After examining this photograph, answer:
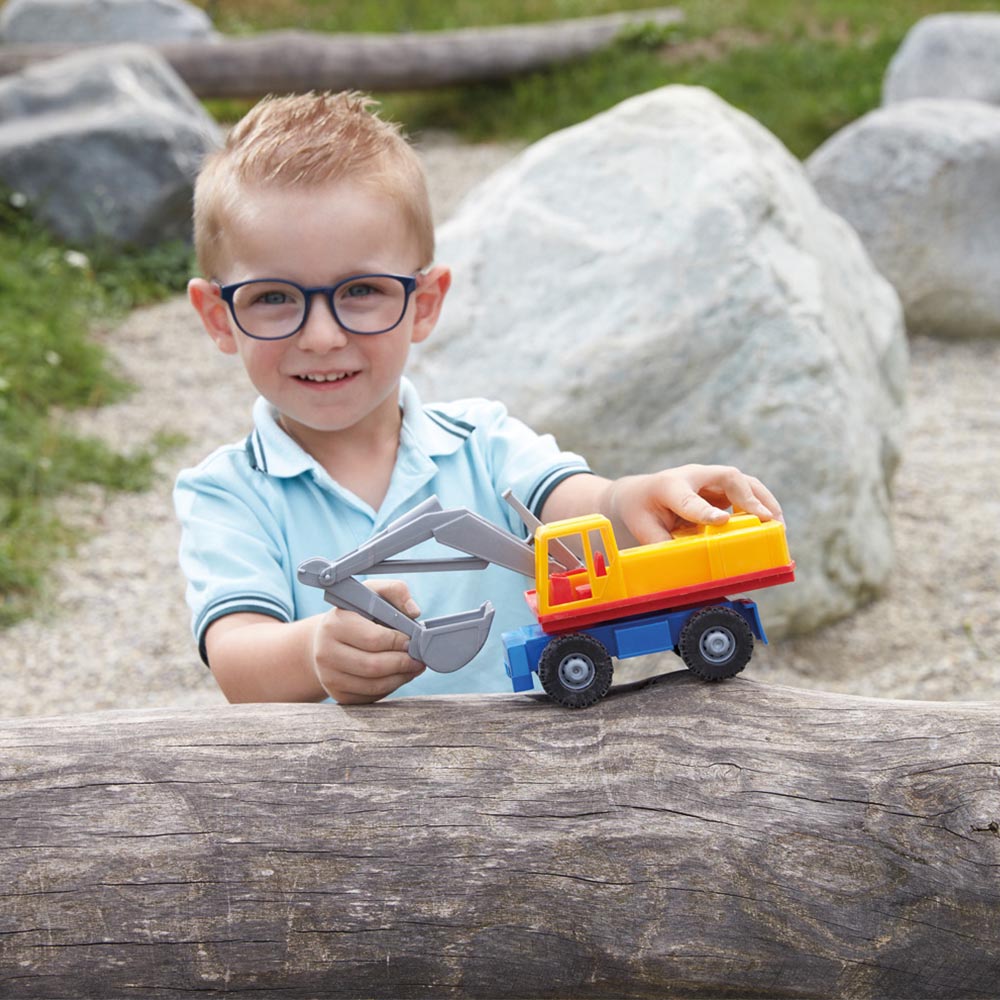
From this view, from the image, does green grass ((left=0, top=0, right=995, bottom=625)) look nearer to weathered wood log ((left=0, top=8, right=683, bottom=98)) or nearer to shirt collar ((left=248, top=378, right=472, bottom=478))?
weathered wood log ((left=0, top=8, right=683, bottom=98))

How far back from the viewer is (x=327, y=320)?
7.05 feet

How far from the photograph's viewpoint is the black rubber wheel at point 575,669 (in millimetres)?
1882

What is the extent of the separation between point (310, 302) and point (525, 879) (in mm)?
1011

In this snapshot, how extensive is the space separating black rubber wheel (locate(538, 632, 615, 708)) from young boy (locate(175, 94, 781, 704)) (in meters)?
0.21

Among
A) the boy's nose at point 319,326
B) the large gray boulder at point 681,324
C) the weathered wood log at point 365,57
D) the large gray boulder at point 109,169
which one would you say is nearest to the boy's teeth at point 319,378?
the boy's nose at point 319,326

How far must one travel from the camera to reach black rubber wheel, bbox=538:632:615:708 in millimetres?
1882

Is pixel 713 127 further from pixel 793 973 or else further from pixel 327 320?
pixel 793 973

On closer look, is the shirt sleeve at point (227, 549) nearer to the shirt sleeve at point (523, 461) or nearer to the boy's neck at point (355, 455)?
the boy's neck at point (355, 455)

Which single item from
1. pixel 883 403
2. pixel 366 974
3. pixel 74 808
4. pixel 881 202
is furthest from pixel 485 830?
pixel 881 202

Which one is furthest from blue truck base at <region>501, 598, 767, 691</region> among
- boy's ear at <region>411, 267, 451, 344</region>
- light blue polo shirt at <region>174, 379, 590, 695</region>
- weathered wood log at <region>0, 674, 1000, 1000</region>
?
boy's ear at <region>411, 267, 451, 344</region>

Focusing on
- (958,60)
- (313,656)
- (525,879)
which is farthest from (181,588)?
(958,60)

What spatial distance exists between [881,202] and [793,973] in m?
6.97

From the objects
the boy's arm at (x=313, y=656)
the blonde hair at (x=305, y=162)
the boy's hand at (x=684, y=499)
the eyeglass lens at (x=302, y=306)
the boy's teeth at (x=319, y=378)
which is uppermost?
the blonde hair at (x=305, y=162)

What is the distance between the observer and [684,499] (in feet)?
6.43
